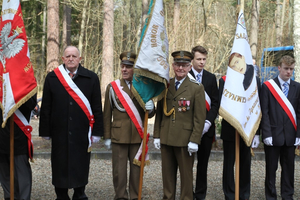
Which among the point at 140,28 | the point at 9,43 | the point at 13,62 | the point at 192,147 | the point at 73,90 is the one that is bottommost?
the point at 192,147

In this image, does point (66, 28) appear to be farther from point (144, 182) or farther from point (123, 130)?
point (123, 130)

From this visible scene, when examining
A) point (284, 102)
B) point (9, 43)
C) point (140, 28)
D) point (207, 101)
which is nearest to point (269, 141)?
point (284, 102)

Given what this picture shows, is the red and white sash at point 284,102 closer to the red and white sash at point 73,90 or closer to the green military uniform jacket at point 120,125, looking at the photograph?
the green military uniform jacket at point 120,125

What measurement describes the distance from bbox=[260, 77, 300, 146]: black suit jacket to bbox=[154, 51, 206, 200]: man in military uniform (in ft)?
2.81

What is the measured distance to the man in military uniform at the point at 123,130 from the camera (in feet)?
16.2

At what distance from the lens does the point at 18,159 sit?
461cm

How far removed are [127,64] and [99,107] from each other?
2.13ft

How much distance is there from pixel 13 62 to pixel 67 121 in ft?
3.06

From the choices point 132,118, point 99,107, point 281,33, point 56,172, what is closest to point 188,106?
point 132,118

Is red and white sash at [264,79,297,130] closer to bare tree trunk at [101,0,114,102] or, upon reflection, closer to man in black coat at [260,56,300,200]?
man in black coat at [260,56,300,200]

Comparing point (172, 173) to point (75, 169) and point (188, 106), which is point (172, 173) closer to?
point (188, 106)

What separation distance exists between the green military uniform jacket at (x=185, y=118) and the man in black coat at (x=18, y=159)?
1.63 m

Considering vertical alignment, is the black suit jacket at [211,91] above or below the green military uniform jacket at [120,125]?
above

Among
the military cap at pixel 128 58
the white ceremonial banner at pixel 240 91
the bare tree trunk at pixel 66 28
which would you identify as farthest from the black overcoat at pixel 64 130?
the bare tree trunk at pixel 66 28
